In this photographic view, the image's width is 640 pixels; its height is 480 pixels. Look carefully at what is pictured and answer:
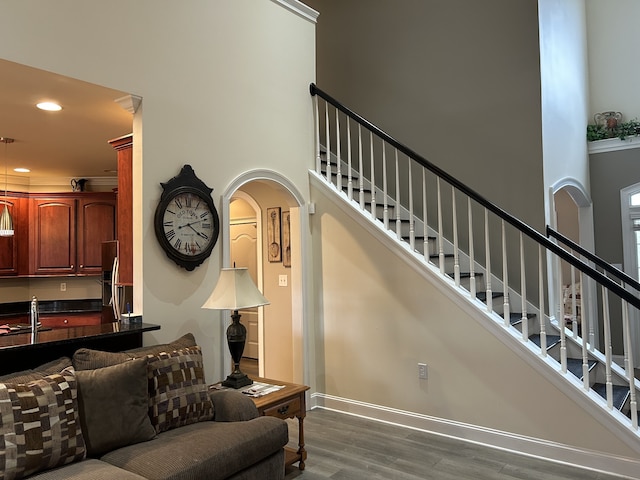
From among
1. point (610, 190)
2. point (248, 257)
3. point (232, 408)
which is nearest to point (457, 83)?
point (610, 190)

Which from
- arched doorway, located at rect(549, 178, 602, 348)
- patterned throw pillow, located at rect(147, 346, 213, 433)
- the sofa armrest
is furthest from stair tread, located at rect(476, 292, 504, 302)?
patterned throw pillow, located at rect(147, 346, 213, 433)

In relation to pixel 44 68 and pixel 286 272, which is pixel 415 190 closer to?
pixel 286 272

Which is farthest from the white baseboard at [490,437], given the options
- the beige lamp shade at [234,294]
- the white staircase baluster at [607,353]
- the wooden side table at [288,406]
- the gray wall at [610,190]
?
the gray wall at [610,190]

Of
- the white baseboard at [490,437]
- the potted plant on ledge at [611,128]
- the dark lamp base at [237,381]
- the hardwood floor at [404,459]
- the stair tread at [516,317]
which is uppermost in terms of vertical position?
the potted plant on ledge at [611,128]

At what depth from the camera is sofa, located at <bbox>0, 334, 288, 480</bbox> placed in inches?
84.0

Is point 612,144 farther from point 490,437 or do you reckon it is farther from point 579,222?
point 490,437

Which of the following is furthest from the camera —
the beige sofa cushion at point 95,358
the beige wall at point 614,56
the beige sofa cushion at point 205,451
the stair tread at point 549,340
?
the beige wall at point 614,56

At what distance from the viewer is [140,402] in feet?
8.43

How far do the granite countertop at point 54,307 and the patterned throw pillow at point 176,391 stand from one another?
13.4ft

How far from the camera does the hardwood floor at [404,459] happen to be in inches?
126

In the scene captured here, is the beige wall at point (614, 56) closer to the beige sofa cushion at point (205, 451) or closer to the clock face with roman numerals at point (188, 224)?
the clock face with roman numerals at point (188, 224)

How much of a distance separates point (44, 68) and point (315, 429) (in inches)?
131

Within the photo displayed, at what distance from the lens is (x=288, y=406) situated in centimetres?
333

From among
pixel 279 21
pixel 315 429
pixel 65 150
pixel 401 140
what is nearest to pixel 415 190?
pixel 401 140
